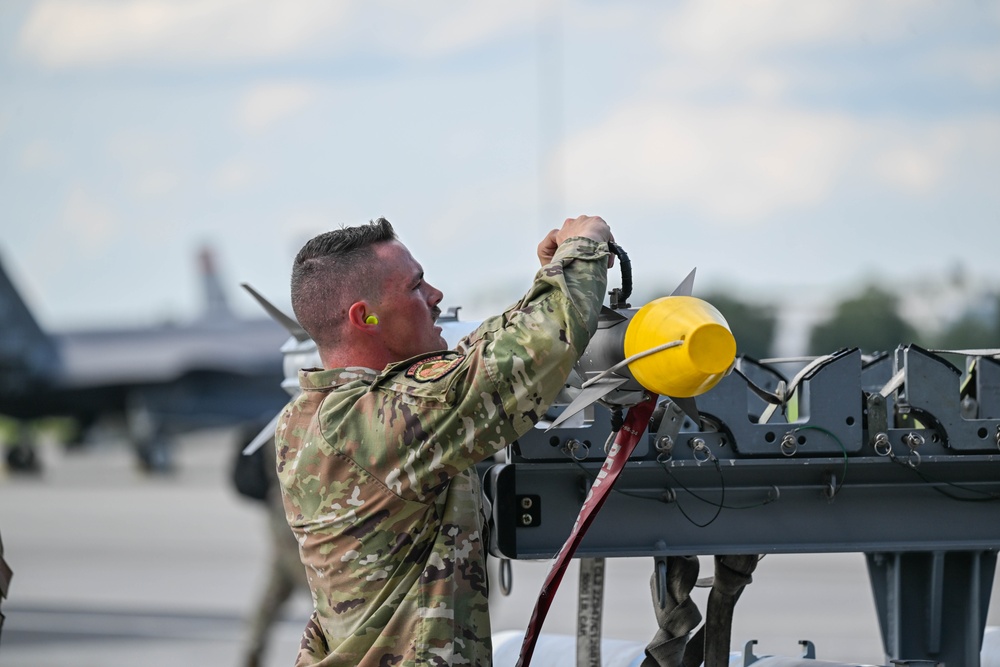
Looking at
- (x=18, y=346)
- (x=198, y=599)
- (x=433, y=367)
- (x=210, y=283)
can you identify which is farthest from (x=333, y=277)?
(x=210, y=283)

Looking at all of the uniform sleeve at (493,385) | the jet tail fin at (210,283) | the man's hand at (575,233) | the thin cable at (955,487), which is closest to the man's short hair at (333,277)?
the uniform sleeve at (493,385)

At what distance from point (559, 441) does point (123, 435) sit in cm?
3433

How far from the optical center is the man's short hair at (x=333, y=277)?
2584mm

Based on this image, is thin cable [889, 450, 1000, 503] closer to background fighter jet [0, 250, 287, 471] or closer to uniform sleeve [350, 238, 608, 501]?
uniform sleeve [350, 238, 608, 501]

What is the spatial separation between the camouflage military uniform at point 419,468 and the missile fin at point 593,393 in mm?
143

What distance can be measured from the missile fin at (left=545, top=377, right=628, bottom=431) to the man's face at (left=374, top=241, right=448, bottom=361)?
0.40 m

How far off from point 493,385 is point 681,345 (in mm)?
392

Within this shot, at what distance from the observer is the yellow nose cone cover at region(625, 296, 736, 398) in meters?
2.25

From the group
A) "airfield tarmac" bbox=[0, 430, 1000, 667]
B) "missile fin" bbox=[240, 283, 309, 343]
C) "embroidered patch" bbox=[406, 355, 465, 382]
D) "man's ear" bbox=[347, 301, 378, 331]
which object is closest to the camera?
"embroidered patch" bbox=[406, 355, 465, 382]

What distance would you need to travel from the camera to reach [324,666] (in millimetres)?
2510

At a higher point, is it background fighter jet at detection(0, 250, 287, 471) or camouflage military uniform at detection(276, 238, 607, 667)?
camouflage military uniform at detection(276, 238, 607, 667)

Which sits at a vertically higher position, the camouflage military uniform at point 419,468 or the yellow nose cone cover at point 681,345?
the yellow nose cone cover at point 681,345

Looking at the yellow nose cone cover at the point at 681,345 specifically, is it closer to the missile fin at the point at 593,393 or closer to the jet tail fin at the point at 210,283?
the missile fin at the point at 593,393

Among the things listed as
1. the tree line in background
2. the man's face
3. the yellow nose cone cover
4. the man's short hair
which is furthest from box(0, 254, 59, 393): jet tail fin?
the yellow nose cone cover
